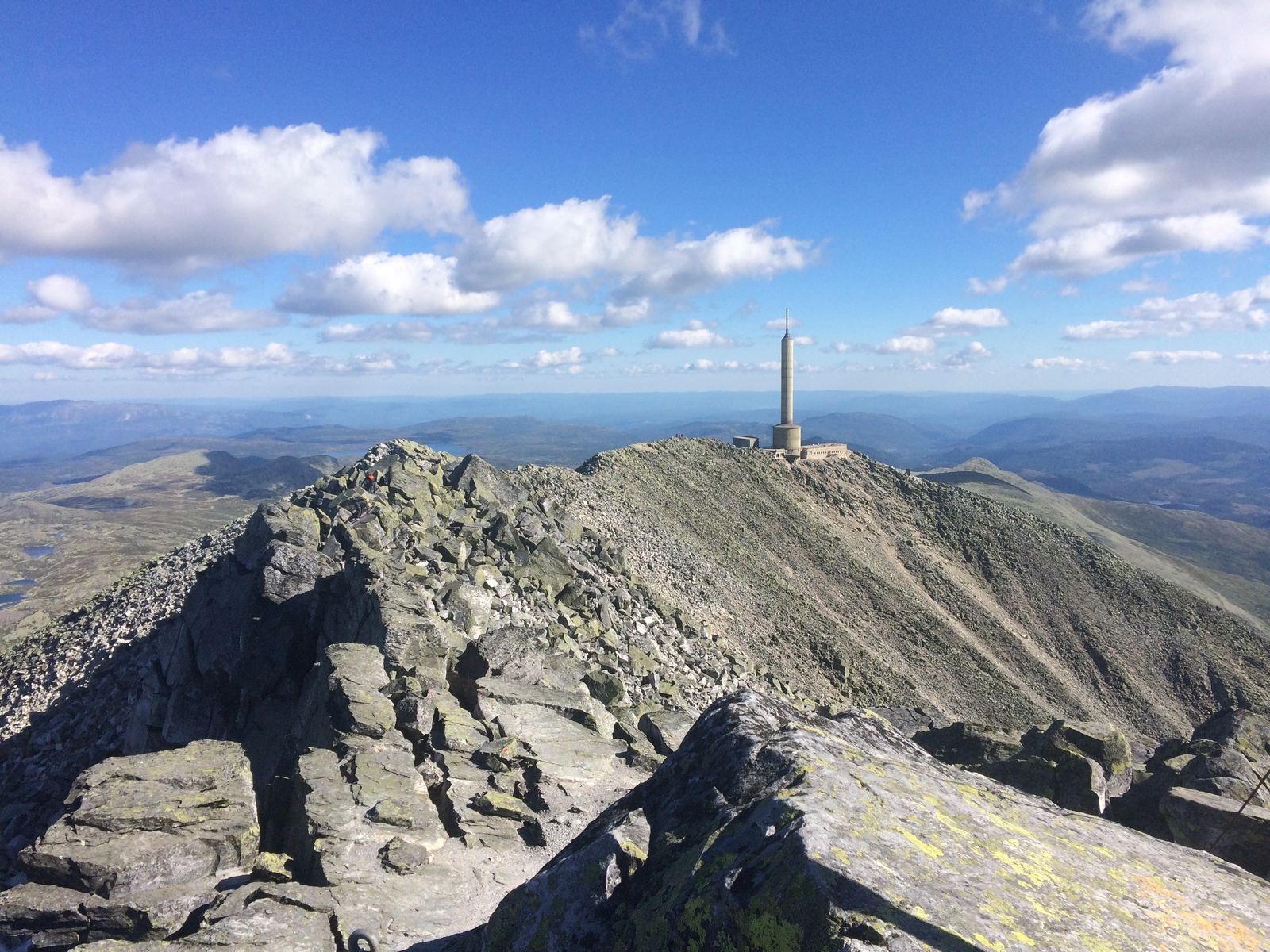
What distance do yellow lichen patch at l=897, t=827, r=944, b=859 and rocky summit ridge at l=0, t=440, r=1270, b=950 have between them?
0.20 metres

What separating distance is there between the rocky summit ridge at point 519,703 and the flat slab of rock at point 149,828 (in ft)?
0.18

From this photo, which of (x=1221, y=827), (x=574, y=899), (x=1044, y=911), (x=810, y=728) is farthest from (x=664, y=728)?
(x=1044, y=911)

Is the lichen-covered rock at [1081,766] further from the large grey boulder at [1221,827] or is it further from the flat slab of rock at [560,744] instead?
the flat slab of rock at [560,744]

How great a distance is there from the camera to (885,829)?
5.48m

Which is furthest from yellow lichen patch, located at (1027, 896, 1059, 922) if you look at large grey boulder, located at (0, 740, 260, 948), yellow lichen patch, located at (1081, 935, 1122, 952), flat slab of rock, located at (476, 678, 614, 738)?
flat slab of rock, located at (476, 678, 614, 738)

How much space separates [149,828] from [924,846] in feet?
43.8

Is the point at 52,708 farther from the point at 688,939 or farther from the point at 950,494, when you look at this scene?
the point at 950,494

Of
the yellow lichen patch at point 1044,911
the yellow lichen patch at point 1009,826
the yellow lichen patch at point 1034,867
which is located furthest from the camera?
the yellow lichen patch at point 1009,826

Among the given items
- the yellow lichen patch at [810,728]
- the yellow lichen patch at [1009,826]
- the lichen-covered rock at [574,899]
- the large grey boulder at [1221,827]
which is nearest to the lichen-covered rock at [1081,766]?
the large grey boulder at [1221,827]

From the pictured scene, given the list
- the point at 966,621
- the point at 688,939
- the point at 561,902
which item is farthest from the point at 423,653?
the point at 966,621

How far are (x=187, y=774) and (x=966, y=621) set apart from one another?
56682 mm

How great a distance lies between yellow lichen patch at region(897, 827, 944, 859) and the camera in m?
5.38

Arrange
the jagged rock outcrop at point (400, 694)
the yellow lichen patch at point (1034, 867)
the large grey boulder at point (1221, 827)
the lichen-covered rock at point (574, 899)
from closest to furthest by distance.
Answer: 1. the yellow lichen patch at point (1034, 867)
2. the lichen-covered rock at point (574, 899)
3. the large grey boulder at point (1221, 827)
4. the jagged rock outcrop at point (400, 694)

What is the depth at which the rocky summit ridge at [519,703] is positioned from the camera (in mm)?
6996
